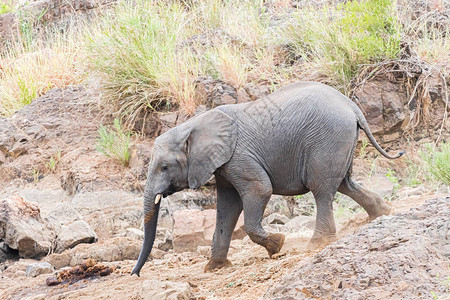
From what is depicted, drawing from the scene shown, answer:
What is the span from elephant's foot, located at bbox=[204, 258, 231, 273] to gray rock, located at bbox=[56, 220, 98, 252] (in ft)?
7.24

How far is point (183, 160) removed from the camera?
225 inches

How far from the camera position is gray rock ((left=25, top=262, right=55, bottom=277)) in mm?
6727

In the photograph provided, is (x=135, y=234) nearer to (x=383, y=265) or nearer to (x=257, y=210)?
(x=257, y=210)

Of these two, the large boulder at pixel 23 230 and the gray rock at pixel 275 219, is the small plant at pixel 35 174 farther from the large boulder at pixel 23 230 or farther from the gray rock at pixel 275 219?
the gray rock at pixel 275 219

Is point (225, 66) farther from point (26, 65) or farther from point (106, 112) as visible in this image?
point (26, 65)

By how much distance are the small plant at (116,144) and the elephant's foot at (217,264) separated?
3.98 metres

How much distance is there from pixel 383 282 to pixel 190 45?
8661 millimetres

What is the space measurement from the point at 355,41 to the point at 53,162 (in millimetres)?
4890

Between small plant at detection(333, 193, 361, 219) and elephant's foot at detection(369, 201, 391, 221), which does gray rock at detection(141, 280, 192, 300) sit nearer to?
elephant's foot at detection(369, 201, 391, 221)

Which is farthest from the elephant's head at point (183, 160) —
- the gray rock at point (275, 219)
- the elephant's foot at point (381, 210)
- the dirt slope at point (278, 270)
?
the gray rock at point (275, 219)

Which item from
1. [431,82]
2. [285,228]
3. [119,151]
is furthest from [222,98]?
[431,82]

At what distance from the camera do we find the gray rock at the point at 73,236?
7543 millimetres

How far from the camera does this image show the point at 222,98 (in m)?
9.24

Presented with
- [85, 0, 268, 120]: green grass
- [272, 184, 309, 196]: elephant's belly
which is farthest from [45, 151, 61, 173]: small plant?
[272, 184, 309, 196]: elephant's belly
